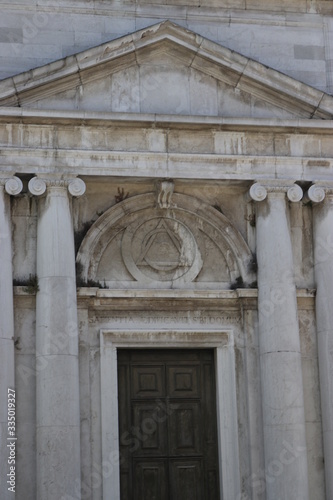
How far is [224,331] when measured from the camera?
1975 centimetres

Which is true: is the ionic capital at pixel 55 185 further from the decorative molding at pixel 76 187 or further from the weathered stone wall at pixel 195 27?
the weathered stone wall at pixel 195 27

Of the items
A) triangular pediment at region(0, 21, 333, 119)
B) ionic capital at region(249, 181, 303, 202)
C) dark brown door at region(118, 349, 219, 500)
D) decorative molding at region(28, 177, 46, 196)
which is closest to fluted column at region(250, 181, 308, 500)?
ionic capital at region(249, 181, 303, 202)

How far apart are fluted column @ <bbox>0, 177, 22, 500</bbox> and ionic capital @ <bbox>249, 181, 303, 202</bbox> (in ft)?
12.5

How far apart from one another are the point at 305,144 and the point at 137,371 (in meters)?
4.66

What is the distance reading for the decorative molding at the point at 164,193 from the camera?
64.0 ft

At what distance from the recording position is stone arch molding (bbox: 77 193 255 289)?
64.4 feet

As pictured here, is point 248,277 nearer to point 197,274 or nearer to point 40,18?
point 197,274

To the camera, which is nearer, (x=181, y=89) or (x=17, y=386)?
(x=17, y=386)

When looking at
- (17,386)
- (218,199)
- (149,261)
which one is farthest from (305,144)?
(17,386)

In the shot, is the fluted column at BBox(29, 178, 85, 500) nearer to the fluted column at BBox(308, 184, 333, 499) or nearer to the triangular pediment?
the triangular pediment

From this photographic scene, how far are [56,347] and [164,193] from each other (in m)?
3.15

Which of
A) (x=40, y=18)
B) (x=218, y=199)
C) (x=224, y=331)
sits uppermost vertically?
(x=40, y=18)

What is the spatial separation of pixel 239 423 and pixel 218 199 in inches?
146

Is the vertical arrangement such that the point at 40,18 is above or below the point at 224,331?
above
